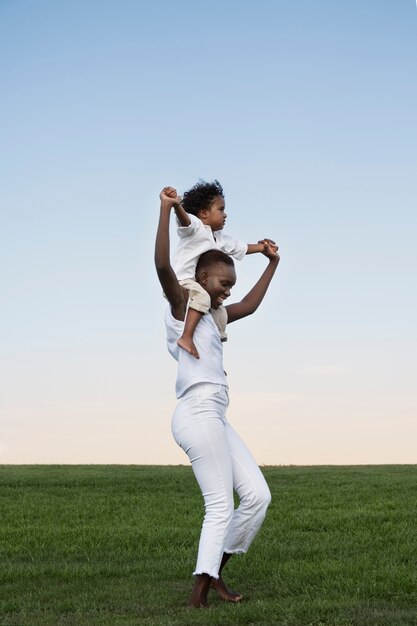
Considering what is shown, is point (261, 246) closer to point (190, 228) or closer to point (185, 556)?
point (190, 228)

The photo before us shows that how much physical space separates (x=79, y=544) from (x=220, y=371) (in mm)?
6127

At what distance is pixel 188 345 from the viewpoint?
6840 millimetres

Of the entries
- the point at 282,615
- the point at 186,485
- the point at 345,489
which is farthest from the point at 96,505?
the point at 282,615

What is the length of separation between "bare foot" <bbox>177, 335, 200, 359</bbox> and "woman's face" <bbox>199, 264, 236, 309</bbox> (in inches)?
18.1

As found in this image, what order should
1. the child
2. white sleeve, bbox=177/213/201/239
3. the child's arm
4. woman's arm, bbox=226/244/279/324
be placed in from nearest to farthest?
the child, white sleeve, bbox=177/213/201/239, woman's arm, bbox=226/244/279/324, the child's arm

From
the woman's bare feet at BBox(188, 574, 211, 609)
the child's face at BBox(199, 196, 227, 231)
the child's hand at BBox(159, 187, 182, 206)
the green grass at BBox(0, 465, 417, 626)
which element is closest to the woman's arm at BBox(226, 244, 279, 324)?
the child's face at BBox(199, 196, 227, 231)

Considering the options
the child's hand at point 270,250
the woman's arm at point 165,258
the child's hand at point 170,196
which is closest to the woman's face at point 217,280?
the woman's arm at point 165,258

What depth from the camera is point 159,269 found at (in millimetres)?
6676

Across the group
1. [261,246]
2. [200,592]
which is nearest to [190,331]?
[261,246]

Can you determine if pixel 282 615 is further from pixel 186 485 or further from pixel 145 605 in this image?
pixel 186 485

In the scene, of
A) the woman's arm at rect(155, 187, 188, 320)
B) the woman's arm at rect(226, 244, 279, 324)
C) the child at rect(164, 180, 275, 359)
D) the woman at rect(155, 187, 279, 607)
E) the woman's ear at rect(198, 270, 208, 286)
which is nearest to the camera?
the woman's arm at rect(155, 187, 188, 320)

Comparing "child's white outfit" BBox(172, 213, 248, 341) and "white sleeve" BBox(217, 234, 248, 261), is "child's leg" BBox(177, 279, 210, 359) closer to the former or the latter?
"child's white outfit" BBox(172, 213, 248, 341)

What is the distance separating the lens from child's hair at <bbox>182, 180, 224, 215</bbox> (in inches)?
291

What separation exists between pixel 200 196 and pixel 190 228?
0.55 metres
